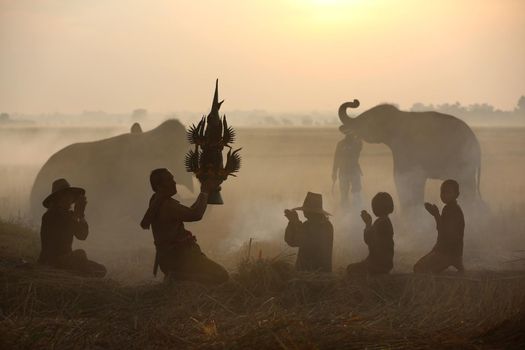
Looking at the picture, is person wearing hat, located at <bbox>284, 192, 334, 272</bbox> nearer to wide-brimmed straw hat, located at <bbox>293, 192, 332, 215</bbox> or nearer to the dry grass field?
wide-brimmed straw hat, located at <bbox>293, 192, 332, 215</bbox>

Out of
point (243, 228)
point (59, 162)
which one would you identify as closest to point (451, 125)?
point (243, 228)

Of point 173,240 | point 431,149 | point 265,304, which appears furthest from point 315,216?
point 431,149

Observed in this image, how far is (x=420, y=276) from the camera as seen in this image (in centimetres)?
974

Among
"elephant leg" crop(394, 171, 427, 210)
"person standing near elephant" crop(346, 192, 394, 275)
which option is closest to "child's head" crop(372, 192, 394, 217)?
"person standing near elephant" crop(346, 192, 394, 275)

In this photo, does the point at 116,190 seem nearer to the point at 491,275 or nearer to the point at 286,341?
the point at 491,275

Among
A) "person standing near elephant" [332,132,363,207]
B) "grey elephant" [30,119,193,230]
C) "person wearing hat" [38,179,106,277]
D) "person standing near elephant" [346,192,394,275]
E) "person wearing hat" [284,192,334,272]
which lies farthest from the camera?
"person standing near elephant" [332,132,363,207]

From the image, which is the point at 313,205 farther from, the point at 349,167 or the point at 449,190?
the point at 349,167

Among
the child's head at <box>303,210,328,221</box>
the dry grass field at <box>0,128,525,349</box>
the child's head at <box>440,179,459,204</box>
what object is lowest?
the dry grass field at <box>0,128,525,349</box>

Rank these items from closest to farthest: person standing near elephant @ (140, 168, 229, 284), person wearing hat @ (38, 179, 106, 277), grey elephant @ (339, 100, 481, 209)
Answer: person standing near elephant @ (140, 168, 229, 284) < person wearing hat @ (38, 179, 106, 277) < grey elephant @ (339, 100, 481, 209)

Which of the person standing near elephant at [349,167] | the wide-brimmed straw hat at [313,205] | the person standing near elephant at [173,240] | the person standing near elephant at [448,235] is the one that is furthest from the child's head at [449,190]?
the person standing near elephant at [349,167]

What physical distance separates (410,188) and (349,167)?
5.43 feet

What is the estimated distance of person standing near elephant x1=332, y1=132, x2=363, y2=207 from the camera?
19000 mm

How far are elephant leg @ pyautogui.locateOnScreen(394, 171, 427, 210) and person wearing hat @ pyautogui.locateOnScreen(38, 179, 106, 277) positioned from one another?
30.3 ft

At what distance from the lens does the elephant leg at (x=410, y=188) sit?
18.0 m
